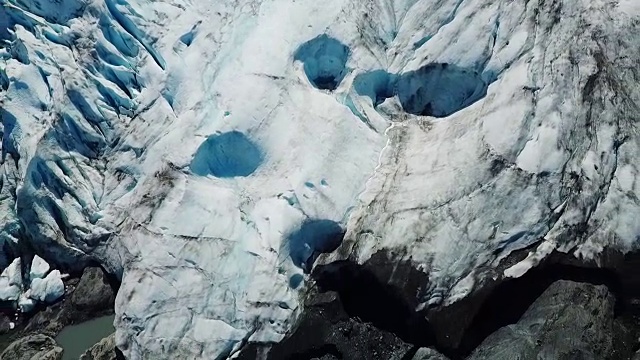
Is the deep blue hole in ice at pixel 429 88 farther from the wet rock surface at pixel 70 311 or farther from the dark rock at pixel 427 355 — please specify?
the wet rock surface at pixel 70 311

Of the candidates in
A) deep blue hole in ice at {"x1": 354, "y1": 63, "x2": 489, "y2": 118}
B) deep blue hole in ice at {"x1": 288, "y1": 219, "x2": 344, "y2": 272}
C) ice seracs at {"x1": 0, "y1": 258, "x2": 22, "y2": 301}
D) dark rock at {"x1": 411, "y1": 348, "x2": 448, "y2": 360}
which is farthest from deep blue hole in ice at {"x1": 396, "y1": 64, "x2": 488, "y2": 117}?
ice seracs at {"x1": 0, "y1": 258, "x2": 22, "y2": 301}

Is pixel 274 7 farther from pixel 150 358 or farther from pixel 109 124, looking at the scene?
pixel 150 358

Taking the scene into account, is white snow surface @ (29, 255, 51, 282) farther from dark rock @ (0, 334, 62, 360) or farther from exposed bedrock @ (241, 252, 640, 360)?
exposed bedrock @ (241, 252, 640, 360)

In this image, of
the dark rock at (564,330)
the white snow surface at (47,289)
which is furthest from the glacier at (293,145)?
the dark rock at (564,330)

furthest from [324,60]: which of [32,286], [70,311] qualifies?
[32,286]

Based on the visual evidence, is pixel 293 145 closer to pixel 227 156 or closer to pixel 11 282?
pixel 227 156

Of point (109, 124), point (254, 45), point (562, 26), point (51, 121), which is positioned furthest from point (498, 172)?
point (51, 121)
